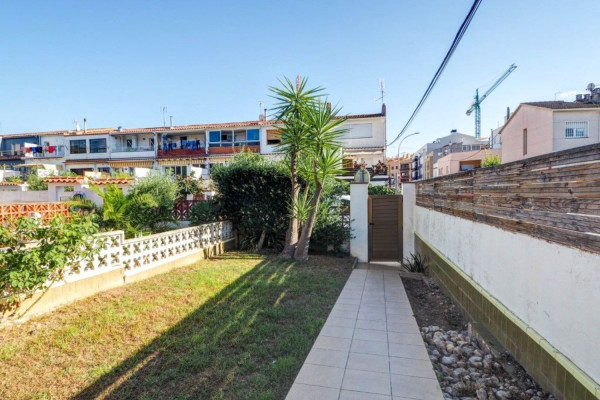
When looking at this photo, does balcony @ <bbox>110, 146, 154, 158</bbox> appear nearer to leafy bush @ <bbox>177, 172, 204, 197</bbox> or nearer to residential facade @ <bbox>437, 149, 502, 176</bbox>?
leafy bush @ <bbox>177, 172, 204, 197</bbox>

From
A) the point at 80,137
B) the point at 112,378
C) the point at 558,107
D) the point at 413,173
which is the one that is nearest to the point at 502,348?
the point at 112,378

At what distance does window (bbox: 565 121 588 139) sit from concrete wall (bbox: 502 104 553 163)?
1.27 m

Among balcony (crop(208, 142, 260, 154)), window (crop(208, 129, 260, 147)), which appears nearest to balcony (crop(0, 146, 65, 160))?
window (crop(208, 129, 260, 147))

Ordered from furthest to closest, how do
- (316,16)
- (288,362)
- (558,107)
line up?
(558,107)
(316,16)
(288,362)

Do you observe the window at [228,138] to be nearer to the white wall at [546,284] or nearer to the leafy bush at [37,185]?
the leafy bush at [37,185]

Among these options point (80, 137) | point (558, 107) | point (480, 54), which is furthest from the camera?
point (80, 137)

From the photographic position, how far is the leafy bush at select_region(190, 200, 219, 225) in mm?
10422

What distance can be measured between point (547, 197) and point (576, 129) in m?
29.9

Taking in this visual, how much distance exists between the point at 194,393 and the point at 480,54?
31.8ft

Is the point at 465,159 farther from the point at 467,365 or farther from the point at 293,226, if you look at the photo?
the point at 467,365

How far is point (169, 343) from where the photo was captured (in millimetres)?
3953

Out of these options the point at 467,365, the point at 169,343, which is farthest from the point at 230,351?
the point at 467,365

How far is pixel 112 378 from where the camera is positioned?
10.5 feet

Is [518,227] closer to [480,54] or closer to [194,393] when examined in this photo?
[194,393]
